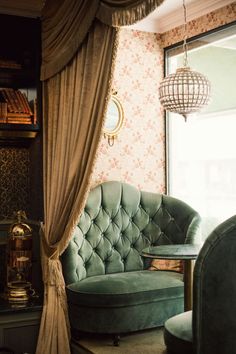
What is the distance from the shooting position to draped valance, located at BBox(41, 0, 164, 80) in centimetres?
285

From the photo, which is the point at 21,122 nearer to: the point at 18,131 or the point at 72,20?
the point at 18,131

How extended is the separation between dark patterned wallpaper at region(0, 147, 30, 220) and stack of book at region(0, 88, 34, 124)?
38 centimetres

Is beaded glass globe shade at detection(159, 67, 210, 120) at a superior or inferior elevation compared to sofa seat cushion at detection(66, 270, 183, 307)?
superior

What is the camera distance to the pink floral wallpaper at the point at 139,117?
5.18 meters

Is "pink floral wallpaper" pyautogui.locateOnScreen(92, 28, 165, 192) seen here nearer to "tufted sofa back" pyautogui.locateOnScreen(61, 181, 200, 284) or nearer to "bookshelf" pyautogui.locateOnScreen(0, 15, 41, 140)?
"tufted sofa back" pyautogui.locateOnScreen(61, 181, 200, 284)

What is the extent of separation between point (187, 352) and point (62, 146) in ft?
5.61

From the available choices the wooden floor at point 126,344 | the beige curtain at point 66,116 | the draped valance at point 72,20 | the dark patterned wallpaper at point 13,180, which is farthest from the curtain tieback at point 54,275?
the draped valance at point 72,20

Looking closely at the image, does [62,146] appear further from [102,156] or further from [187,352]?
[187,352]

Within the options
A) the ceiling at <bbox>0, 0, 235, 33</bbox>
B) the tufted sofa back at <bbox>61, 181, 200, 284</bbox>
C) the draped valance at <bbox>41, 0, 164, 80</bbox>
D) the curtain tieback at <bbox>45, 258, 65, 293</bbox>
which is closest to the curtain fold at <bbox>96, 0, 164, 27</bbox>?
the draped valance at <bbox>41, 0, 164, 80</bbox>

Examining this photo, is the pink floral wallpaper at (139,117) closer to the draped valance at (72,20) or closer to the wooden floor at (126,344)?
the draped valance at (72,20)

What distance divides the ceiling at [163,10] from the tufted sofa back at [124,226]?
62.9 inches

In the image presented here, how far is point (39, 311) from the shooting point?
4.08m

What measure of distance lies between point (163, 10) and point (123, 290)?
262cm

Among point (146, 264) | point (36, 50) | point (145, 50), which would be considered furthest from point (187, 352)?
point (145, 50)
